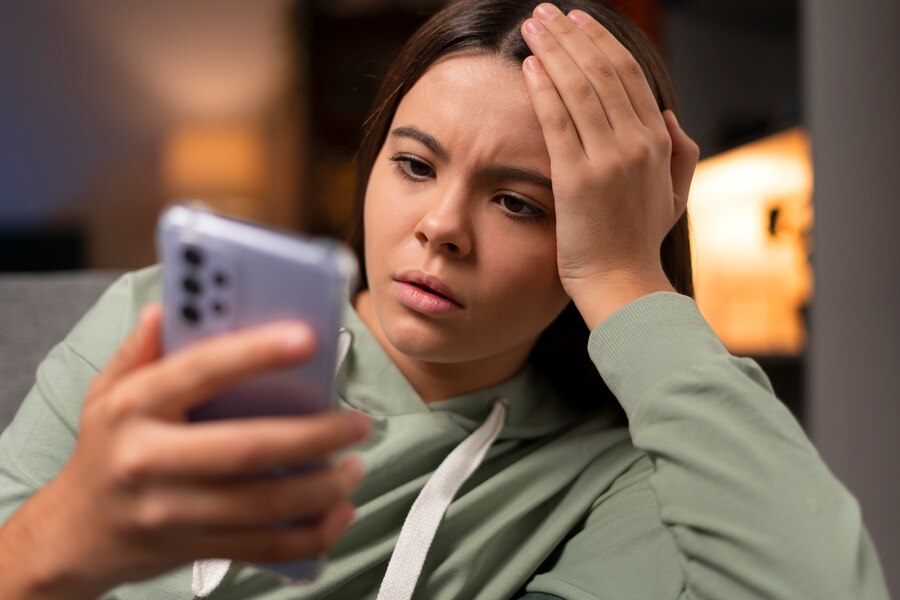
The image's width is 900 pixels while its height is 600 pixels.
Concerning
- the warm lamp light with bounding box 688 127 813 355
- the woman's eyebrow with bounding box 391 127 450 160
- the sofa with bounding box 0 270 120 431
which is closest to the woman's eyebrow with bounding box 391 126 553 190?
the woman's eyebrow with bounding box 391 127 450 160

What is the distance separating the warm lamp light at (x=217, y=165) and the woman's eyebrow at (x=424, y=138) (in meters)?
3.75

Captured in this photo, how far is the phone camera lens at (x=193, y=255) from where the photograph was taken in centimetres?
43

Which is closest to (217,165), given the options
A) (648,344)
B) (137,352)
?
(648,344)

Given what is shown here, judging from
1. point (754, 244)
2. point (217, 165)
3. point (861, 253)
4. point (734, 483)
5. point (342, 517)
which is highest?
point (342, 517)

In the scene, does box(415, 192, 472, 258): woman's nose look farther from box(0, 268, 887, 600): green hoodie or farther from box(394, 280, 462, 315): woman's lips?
box(0, 268, 887, 600): green hoodie

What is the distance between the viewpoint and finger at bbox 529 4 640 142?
2.55ft

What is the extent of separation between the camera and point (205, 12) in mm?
4371

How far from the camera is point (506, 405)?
95 cm

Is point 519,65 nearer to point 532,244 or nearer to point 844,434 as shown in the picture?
point 532,244

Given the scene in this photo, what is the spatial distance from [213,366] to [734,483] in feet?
1.40

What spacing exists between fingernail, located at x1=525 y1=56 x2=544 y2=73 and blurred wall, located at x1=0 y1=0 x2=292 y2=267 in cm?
383

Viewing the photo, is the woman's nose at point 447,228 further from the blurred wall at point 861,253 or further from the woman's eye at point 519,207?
the blurred wall at point 861,253

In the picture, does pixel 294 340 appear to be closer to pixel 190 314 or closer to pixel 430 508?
pixel 190 314

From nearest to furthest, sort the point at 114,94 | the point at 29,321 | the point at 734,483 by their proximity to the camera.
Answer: the point at 734,483, the point at 29,321, the point at 114,94
